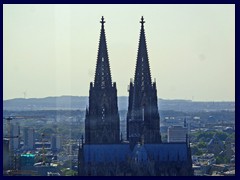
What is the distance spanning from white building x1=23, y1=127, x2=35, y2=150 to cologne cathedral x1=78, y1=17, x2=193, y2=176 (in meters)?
14.4

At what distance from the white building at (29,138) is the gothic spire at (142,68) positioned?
1452 centimetres

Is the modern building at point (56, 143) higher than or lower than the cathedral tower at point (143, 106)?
lower

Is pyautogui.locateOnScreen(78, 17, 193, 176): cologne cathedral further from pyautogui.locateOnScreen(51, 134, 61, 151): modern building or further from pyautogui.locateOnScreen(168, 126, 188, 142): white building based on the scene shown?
pyautogui.locateOnScreen(168, 126, 188, 142): white building

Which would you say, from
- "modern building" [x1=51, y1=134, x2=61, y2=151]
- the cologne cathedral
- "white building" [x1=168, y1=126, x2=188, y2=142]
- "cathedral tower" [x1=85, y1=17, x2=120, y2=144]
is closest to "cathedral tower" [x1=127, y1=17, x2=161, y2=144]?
the cologne cathedral

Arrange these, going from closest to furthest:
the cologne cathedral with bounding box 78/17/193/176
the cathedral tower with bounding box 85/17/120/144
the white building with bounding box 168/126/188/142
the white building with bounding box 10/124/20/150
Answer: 1. the cologne cathedral with bounding box 78/17/193/176
2. the cathedral tower with bounding box 85/17/120/144
3. the white building with bounding box 10/124/20/150
4. the white building with bounding box 168/126/188/142

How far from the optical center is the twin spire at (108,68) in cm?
1677

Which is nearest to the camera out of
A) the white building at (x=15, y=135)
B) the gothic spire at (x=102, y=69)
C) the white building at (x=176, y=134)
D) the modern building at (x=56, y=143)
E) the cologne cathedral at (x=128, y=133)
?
the cologne cathedral at (x=128, y=133)

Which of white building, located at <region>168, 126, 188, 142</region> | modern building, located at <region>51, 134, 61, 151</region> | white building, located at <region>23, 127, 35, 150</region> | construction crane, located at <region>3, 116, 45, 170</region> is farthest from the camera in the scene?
white building, located at <region>168, 126, 188, 142</region>

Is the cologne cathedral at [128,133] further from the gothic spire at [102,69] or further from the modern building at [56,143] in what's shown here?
the modern building at [56,143]

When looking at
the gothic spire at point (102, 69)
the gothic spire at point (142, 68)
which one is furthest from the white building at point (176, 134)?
the gothic spire at point (102, 69)

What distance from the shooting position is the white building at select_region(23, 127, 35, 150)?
103ft

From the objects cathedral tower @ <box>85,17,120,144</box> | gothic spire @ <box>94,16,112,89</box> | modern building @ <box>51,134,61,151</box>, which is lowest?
modern building @ <box>51,134,61,151</box>

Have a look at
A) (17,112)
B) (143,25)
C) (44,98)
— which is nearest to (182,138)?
(17,112)

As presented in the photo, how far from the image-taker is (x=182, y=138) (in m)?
33.8
